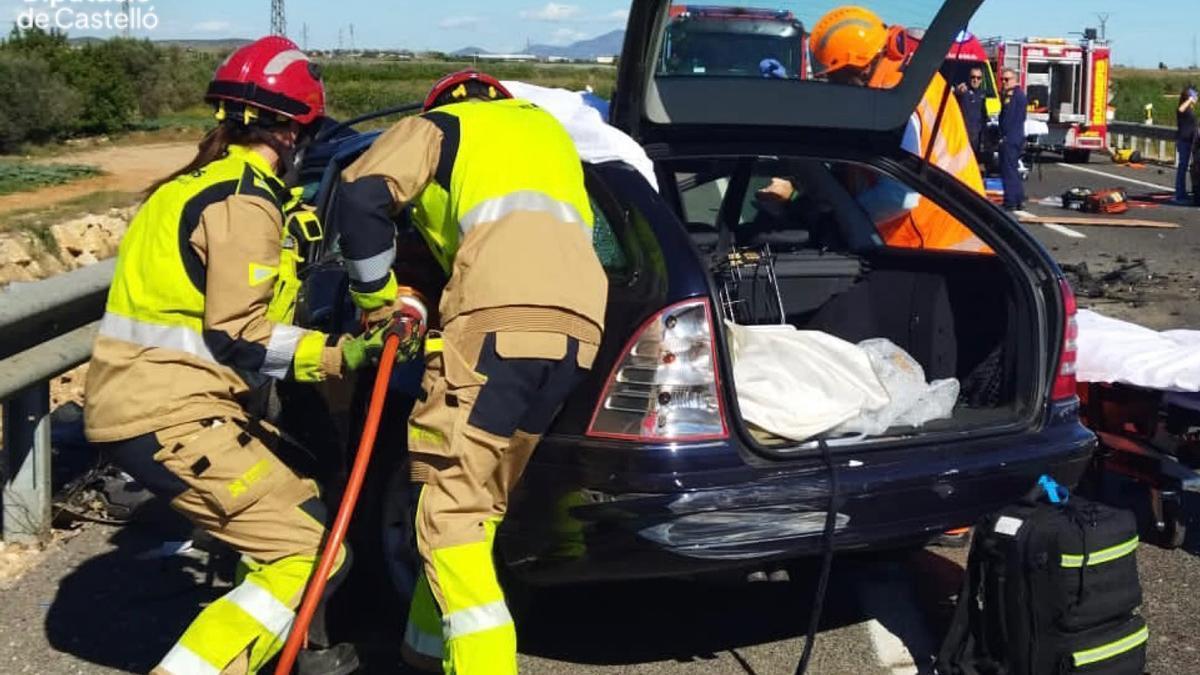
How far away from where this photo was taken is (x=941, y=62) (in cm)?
472

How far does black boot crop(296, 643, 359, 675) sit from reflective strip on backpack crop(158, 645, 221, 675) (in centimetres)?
45

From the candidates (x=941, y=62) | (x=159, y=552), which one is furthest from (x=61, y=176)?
(x=941, y=62)

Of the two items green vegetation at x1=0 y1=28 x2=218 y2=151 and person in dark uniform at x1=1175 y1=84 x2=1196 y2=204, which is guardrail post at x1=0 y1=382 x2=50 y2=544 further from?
green vegetation at x1=0 y1=28 x2=218 y2=151

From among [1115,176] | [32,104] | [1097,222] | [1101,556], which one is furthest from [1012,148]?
[32,104]

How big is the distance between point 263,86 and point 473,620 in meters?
1.52

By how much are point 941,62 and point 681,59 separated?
2.91ft

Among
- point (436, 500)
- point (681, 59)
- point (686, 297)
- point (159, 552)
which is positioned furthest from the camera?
point (159, 552)

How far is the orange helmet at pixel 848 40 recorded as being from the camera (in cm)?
477

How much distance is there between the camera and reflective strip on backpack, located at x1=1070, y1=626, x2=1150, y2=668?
3.75 m

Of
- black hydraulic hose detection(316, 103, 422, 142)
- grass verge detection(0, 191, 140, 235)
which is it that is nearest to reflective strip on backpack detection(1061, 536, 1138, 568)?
black hydraulic hose detection(316, 103, 422, 142)

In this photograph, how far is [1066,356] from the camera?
4.34 meters

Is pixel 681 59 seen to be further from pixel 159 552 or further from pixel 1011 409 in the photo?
pixel 159 552

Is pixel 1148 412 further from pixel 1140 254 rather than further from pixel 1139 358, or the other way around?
pixel 1140 254

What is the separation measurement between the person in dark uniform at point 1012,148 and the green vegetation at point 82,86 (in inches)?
667
